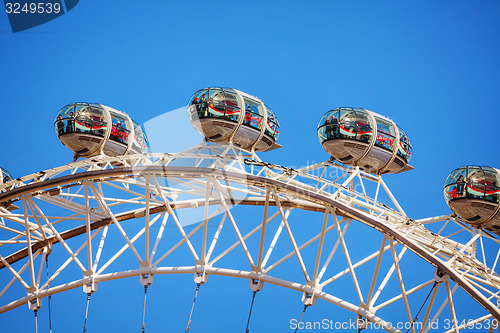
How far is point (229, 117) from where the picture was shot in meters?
28.2

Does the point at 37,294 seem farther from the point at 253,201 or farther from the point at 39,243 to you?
the point at 253,201

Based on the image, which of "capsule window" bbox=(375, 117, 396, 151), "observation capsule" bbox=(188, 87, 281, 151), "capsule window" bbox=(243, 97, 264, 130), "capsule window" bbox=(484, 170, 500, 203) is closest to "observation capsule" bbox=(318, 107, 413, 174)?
"capsule window" bbox=(375, 117, 396, 151)

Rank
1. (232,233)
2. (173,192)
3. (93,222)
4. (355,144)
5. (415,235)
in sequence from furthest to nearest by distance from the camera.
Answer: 1. (232,233)
2. (93,222)
3. (173,192)
4. (355,144)
5. (415,235)

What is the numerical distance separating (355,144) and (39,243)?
51.5ft

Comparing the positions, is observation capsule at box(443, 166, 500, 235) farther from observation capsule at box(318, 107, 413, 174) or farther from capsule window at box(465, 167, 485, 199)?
observation capsule at box(318, 107, 413, 174)

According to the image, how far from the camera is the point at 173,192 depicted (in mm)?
29891

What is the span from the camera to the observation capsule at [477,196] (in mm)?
26609

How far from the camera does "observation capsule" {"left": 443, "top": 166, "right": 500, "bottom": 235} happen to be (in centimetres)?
2661

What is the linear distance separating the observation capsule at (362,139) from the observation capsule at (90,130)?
9.20m

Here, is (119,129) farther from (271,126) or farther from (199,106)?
(271,126)

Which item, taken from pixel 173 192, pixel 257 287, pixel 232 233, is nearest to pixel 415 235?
pixel 257 287

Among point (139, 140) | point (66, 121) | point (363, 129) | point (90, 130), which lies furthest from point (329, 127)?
point (66, 121)

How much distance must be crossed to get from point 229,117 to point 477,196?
10.3 meters

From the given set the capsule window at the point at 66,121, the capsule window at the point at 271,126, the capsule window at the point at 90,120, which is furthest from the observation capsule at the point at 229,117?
the capsule window at the point at 66,121
